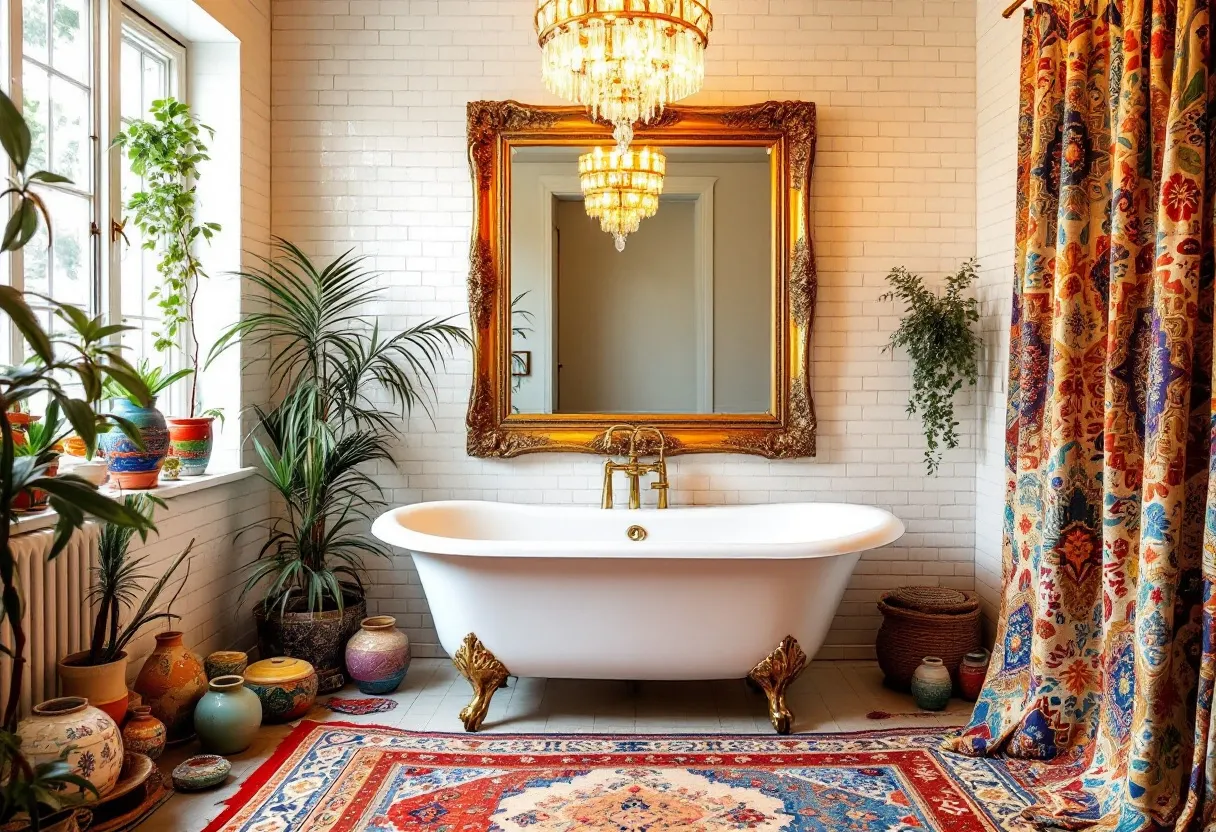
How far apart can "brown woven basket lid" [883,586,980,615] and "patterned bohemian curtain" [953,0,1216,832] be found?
471mm

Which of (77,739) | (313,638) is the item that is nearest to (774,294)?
(313,638)

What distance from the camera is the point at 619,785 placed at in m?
2.96

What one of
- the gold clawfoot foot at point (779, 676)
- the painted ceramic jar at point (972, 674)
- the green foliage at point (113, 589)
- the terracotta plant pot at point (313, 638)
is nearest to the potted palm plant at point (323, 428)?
the terracotta plant pot at point (313, 638)

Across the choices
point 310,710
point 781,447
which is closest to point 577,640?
point 310,710

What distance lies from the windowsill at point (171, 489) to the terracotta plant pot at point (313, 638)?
558 mm

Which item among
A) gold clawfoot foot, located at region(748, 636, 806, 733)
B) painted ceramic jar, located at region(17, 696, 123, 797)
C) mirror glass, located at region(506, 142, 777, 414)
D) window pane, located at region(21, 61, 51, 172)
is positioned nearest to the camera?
painted ceramic jar, located at region(17, 696, 123, 797)

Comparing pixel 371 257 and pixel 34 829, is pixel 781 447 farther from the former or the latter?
pixel 34 829

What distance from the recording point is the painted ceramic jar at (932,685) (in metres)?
3.65

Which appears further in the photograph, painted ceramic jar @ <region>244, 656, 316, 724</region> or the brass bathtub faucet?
the brass bathtub faucet

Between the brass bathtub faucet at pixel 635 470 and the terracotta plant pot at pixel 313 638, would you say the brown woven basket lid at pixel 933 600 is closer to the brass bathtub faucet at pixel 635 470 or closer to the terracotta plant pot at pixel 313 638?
the brass bathtub faucet at pixel 635 470

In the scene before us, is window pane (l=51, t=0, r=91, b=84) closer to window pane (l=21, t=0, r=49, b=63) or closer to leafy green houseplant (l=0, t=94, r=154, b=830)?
window pane (l=21, t=0, r=49, b=63)

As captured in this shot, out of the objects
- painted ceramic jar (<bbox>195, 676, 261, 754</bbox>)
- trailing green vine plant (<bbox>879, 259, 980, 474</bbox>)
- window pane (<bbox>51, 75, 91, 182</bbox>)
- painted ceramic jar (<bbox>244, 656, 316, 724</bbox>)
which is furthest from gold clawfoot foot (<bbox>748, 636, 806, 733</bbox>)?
window pane (<bbox>51, 75, 91, 182</bbox>)

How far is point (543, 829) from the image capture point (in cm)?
269

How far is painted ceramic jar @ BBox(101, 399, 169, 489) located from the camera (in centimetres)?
323
